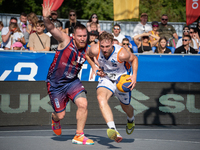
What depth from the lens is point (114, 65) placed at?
701cm

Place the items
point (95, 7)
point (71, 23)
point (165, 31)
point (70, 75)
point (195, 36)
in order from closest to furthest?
point (70, 75) → point (71, 23) → point (195, 36) → point (165, 31) → point (95, 7)

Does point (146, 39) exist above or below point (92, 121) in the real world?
above

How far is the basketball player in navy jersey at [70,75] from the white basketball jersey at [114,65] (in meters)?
0.44

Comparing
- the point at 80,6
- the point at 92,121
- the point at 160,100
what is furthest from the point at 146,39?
the point at 80,6

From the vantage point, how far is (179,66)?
10.1 meters

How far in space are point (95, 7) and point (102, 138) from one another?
2032cm

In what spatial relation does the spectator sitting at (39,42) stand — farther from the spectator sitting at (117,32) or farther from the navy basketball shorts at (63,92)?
the navy basketball shorts at (63,92)

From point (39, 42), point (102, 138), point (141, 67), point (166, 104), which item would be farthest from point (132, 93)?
point (39, 42)

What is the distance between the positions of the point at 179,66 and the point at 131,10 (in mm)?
4300

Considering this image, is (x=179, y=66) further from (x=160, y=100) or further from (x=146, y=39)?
(x=146, y=39)

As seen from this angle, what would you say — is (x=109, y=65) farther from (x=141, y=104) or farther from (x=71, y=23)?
(x=71, y=23)

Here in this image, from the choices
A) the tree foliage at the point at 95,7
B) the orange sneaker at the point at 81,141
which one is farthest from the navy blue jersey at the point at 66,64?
the tree foliage at the point at 95,7

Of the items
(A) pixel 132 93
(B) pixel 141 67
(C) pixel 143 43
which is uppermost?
(C) pixel 143 43

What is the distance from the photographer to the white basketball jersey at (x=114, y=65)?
6.88m
